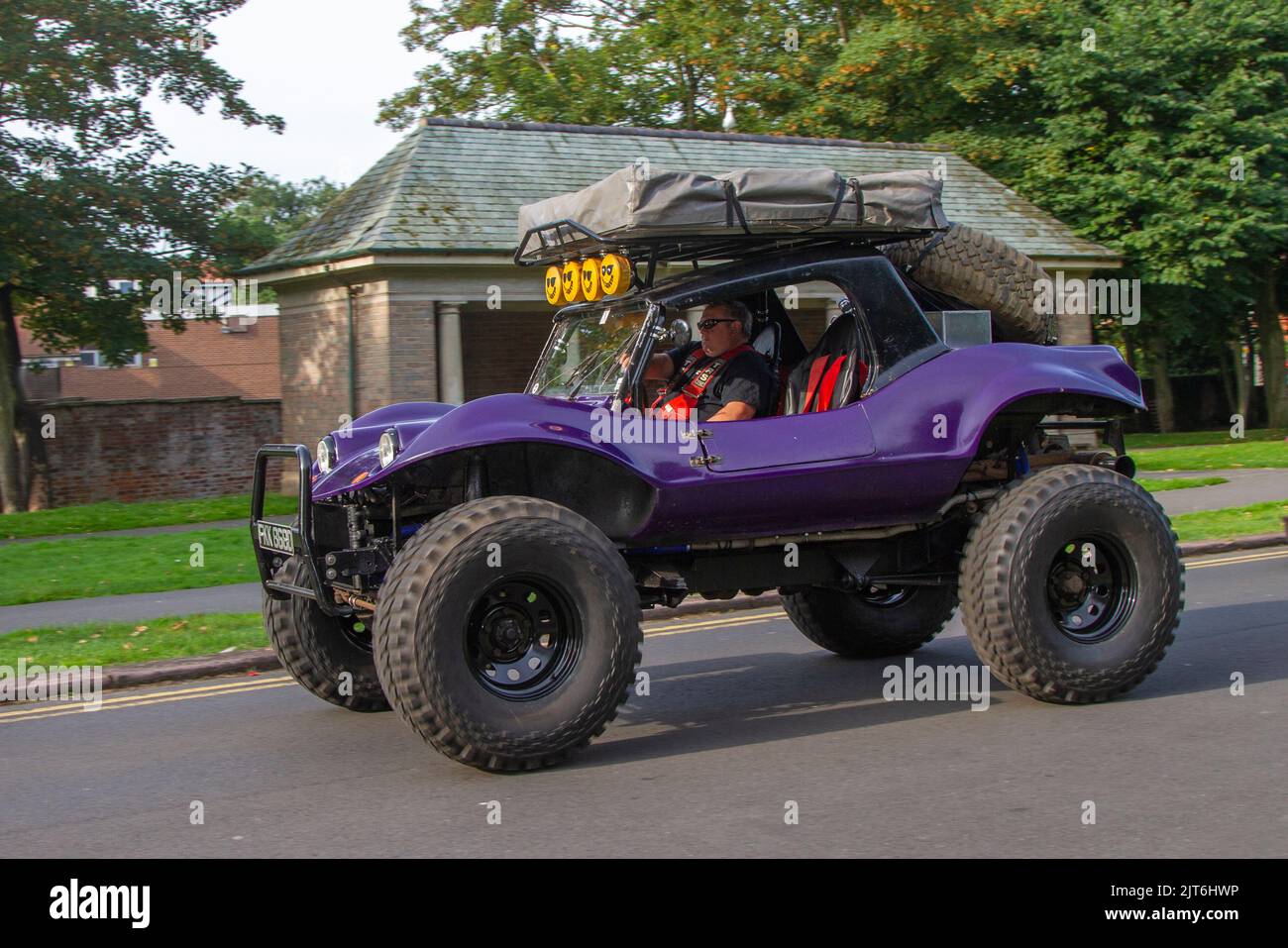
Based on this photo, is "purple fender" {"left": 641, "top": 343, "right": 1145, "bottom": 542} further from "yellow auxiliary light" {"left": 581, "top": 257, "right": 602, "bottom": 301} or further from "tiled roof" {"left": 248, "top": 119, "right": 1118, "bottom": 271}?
"tiled roof" {"left": 248, "top": 119, "right": 1118, "bottom": 271}

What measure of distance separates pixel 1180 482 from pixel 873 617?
519 inches

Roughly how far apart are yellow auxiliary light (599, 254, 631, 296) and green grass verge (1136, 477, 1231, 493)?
14340mm

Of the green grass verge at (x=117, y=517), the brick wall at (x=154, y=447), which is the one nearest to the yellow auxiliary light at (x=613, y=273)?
the green grass verge at (x=117, y=517)

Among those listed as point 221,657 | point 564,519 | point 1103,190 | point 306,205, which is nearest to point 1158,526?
point 564,519

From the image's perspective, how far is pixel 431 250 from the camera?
73.5 ft

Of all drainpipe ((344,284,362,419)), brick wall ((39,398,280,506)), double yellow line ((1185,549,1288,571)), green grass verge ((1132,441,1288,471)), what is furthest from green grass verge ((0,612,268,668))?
brick wall ((39,398,280,506))

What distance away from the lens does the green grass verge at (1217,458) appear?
23422mm

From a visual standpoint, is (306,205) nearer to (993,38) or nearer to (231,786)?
(993,38)

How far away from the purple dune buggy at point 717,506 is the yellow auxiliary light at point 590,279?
121mm

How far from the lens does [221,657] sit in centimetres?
922

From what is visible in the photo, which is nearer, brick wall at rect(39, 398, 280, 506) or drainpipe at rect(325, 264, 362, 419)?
drainpipe at rect(325, 264, 362, 419)

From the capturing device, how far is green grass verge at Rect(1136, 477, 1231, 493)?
777 inches

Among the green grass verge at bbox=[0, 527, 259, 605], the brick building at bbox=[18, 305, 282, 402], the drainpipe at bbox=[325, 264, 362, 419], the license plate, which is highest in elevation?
the brick building at bbox=[18, 305, 282, 402]

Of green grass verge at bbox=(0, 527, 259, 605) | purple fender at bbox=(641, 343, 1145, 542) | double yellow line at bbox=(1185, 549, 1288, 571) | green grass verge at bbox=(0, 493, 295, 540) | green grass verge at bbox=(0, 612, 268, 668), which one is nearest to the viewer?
purple fender at bbox=(641, 343, 1145, 542)
